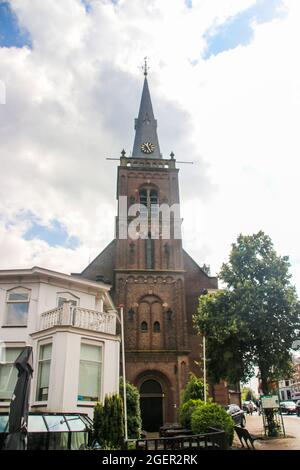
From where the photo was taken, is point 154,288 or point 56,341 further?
point 154,288

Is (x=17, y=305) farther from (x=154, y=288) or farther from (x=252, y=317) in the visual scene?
(x=154, y=288)

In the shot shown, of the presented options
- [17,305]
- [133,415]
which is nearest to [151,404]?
[133,415]

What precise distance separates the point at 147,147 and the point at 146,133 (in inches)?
93.8

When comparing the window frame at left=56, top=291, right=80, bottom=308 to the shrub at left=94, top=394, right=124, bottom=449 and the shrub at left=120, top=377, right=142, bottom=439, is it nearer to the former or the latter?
the shrub at left=94, top=394, right=124, bottom=449

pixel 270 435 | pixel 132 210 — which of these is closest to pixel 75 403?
pixel 270 435

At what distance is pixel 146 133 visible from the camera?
42.0 meters

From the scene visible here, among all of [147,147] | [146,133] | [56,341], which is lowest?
[56,341]

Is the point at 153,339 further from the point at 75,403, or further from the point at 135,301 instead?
the point at 75,403

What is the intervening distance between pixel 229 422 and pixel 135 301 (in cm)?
1689

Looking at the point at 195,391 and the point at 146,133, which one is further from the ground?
the point at 146,133

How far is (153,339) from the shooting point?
102 ft

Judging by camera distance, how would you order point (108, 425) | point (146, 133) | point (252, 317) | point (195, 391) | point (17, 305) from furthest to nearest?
point (146, 133) → point (195, 391) → point (252, 317) → point (17, 305) → point (108, 425)

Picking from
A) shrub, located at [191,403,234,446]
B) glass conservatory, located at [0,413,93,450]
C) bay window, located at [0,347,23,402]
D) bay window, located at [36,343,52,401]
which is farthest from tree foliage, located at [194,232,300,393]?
bay window, located at [0,347,23,402]

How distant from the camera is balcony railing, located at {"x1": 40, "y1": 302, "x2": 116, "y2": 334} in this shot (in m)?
16.5
